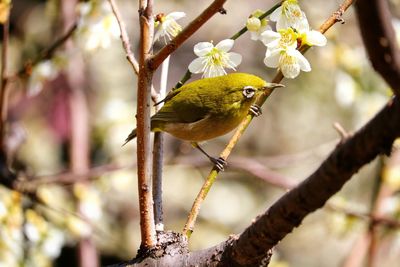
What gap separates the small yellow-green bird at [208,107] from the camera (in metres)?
2.01

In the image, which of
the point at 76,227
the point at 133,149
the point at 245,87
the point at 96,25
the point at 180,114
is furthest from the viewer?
the point at 133,149

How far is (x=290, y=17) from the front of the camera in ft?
4.59

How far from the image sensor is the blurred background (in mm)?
2664

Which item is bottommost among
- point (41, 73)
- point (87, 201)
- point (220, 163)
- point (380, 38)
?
point (380, 38)

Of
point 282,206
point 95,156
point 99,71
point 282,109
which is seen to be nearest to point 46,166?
point 95,156

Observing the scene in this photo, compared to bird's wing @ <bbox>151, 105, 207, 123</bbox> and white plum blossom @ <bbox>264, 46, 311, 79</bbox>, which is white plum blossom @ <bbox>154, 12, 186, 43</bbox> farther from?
bird's wing @ <bbox>151, 105, 207, 123</bbox>

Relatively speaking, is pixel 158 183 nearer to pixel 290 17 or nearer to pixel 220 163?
pixel 220 163

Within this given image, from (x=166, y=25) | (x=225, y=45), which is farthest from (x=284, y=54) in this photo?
(x=166, y=25)

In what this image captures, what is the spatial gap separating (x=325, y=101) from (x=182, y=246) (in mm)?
4438

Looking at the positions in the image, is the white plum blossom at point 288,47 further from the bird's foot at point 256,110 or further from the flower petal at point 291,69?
the bird's foot at point 256,110

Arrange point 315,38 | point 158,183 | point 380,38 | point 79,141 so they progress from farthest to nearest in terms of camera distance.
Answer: point 79,141 < point 158,183 < point 315,38 < point 380,38

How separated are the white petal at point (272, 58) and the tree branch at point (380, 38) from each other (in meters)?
0.66

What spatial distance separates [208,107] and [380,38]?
151cm

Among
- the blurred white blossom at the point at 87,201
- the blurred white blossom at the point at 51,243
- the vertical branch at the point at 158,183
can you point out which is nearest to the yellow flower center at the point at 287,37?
the vertical branch at the point at 158,183
